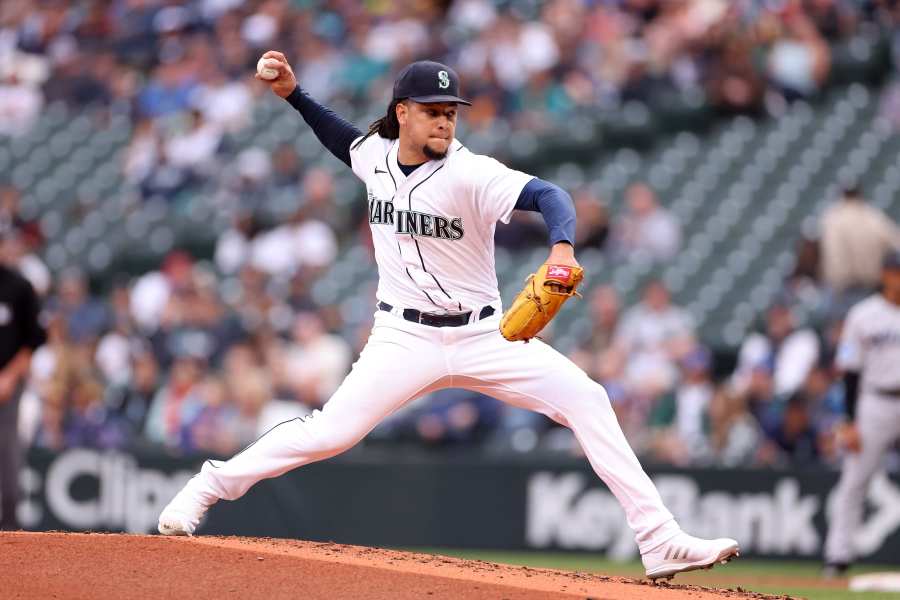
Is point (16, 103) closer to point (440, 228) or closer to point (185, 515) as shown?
point (185, 515)

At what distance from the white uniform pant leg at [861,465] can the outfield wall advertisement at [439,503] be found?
1126mm

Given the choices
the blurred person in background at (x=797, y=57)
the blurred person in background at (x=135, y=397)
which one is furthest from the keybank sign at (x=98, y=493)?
the blurred person in background at (x=797, y=57)

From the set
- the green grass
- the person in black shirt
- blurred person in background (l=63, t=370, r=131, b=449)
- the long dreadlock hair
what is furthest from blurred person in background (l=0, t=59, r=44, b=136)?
the long dreadlock hair

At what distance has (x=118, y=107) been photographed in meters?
17.8

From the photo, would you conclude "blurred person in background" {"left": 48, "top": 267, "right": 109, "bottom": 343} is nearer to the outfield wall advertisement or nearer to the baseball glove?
the outfield wall advertisement

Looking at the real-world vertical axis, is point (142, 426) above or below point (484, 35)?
below

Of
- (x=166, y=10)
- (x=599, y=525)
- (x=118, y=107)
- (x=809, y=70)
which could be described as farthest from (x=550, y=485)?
(x=166, y=10)

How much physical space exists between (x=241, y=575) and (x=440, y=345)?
1.08 metres

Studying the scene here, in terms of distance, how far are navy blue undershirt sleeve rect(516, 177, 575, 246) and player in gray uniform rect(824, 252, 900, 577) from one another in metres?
4.15

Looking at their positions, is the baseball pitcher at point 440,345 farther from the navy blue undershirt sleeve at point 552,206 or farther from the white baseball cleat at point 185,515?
the navy blue undershirt sleeve at point 552,206

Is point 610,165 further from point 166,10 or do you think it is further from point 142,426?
point 166,10

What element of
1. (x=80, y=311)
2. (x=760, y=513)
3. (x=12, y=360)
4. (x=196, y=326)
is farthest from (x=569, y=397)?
(x=80, y=311)

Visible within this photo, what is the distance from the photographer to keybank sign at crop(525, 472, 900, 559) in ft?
33.5

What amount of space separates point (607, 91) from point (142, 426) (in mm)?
5649
